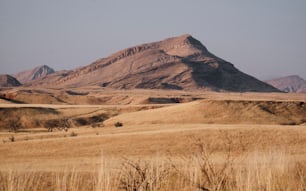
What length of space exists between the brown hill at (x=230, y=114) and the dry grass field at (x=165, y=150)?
0.11m

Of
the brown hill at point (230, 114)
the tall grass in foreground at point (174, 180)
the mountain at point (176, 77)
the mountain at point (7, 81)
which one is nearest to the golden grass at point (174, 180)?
the tall grass in foreground at point (174, 180)

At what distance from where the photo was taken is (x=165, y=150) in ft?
80.7

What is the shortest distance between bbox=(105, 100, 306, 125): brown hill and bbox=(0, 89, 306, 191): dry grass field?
11cm

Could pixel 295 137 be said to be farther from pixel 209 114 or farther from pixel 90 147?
pixel 209 114

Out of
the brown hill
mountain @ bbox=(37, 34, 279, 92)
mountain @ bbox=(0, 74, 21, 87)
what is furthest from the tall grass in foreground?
mountain @ bbox=(0, 74, 21, 87)

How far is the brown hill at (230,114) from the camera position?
46.5 meters

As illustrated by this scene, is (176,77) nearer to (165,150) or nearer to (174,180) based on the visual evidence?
(165,150)

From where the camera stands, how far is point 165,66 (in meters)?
186

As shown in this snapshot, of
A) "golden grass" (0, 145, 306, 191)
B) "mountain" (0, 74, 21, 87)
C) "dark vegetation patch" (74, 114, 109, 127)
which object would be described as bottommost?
"dark vegetation patch" (74, 114, 109, 127)

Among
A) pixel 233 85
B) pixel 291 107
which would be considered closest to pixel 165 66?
pixel 233 85

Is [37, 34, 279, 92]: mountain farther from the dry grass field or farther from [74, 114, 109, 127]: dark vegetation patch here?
[74, 114, 109, 127]: dark vegetation patch

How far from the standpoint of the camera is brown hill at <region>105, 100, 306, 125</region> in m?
46.5

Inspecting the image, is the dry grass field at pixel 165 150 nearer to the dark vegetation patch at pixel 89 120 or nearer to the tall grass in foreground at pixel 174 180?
the tall grass in foreground at pixel 174 180

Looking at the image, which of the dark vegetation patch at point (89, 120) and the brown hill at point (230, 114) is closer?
the brown hill at point (230, 114)
